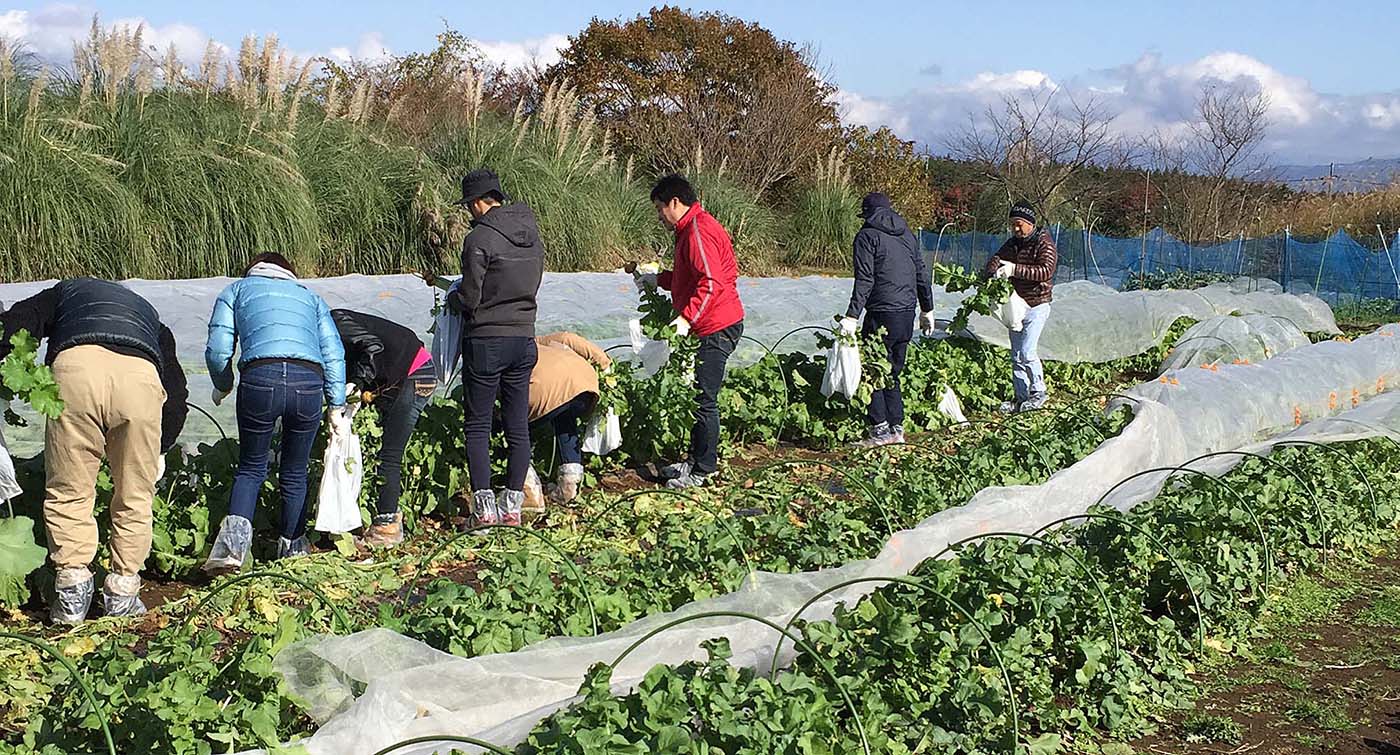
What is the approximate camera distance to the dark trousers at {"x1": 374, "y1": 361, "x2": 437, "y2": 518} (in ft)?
18.4

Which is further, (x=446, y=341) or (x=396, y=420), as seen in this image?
(x=446, y=341)

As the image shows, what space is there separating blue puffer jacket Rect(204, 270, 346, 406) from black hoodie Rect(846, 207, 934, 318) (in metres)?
3.46

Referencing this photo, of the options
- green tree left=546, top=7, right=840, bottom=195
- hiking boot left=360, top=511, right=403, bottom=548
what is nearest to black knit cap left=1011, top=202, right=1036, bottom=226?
hiking boot left=360, top=511, right=403, bottom=548

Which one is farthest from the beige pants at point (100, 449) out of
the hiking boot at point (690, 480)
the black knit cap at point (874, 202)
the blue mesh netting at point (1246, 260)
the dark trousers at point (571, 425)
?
the blue mesh netting at point (1246, 260)

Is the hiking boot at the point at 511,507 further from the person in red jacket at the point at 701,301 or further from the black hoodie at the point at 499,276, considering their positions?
the person in red jacket at the point at 701,301

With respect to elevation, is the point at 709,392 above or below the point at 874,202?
below

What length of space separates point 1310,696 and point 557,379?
3.54 m

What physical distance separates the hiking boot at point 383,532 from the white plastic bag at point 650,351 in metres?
1.70

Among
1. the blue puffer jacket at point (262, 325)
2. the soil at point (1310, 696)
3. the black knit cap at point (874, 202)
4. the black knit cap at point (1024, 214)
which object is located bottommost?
the soil at point (1310, 696)

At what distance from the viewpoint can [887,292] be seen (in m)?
7.79

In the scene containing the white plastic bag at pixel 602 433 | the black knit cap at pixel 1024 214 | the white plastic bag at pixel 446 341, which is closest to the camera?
the white plastic bag at pixel 446 341

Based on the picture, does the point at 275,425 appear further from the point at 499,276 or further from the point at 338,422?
the point at 499,276

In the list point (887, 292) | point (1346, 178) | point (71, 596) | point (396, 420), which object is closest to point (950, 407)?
point (887, 292)

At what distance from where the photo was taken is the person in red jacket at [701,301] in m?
6.50
